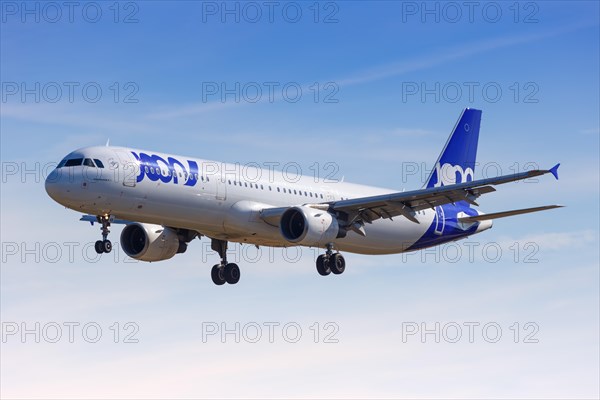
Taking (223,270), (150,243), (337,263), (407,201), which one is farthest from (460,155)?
(150,243)

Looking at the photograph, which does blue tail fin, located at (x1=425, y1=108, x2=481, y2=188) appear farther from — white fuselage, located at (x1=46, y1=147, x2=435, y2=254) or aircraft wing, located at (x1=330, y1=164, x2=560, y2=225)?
aircraft wing, located at (x1=330, y1=164, x2=560, y2=225)

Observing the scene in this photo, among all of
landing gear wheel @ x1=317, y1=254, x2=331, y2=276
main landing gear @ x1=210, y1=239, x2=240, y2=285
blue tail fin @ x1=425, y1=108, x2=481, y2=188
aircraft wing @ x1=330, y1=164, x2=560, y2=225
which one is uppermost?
blue tail fin @ x1=425, y1=108, x2=481, y2=188

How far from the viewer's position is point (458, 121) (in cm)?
6228

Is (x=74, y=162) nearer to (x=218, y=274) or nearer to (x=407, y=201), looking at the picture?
(x=218, y=274)

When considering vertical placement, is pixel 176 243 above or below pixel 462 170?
below

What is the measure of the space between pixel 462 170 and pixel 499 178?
16.8m

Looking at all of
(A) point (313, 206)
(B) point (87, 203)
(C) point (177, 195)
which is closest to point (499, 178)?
(A) point (313, 206)

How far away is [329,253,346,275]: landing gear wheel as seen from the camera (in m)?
50.4

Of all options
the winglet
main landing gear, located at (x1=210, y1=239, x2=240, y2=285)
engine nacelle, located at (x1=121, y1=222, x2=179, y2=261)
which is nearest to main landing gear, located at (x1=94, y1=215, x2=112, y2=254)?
engine nacelle, located at (x1=121, y1=222, x2=179, y2=261)

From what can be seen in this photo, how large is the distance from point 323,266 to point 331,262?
15.9 inches

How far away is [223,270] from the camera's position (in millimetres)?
53750

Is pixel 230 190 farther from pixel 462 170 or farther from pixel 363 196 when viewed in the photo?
pixel 462 170

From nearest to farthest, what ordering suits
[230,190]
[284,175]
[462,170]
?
1. [230,190]
2. [284,175]
3. [462,170]

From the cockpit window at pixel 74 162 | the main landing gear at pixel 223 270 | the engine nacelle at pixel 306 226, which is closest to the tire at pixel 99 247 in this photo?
the cockpit window at pixel 74 162
